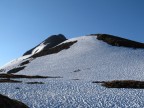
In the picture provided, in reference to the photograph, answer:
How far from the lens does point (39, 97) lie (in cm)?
2684

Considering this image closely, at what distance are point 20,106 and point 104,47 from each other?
61.3 meters

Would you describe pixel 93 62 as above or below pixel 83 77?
below

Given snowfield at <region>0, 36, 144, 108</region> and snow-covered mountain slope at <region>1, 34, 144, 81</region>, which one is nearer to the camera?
snowfield at <region>0, 36, 144, 108</region>

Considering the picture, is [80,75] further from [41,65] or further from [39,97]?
[39,97]

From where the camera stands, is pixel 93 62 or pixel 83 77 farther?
pixel 93 62

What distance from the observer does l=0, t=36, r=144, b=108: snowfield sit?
25281 millimetres

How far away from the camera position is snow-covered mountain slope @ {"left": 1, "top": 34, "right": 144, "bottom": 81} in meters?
51.9

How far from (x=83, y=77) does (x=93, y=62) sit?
494 inches

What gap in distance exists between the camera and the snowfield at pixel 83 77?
25.3m

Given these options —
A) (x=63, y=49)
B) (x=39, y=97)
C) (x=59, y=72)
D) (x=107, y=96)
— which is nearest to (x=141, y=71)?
(x=59, y=72)

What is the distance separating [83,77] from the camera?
51.2 meters

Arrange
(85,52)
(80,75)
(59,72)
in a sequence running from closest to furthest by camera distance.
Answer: (80,75), (59,72), (85,52)

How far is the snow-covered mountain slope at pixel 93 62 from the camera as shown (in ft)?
170

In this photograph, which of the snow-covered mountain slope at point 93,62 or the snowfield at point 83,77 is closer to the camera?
the snowfield at point 83,77
